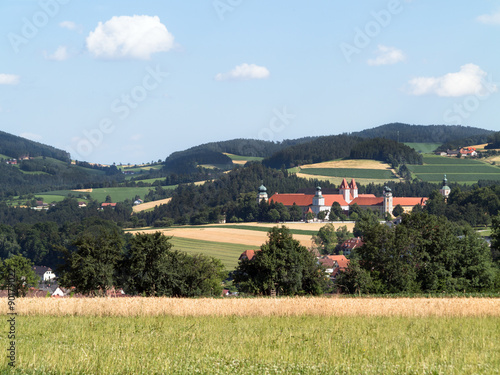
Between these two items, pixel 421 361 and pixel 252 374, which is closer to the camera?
pixel 252 374

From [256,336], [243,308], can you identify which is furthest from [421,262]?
[256,336]

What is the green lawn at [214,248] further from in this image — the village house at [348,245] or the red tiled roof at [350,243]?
the red tiled roof at [350,243]

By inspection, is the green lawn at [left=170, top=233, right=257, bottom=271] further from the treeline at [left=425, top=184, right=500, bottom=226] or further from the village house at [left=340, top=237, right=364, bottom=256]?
the treeline at [left=425, top=184, right=500, bottom=226]

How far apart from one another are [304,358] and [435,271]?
38.7 m

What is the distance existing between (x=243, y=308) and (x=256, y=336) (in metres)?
8.87

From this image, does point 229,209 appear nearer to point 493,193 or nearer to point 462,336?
point 493,193

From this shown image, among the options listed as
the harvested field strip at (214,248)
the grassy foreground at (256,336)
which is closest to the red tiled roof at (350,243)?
the harvested field strip at (214,248)

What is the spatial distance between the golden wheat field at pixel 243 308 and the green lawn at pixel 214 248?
268 ft

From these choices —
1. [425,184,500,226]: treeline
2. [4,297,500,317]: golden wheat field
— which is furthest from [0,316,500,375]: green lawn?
[425,184,500,226]: treeline

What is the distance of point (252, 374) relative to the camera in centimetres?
1522

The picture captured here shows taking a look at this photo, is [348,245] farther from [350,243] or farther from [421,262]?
[421,262]

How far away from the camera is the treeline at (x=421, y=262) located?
170 ft

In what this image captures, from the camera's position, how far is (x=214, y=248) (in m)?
132

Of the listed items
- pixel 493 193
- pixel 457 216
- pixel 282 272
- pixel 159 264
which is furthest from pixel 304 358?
pixel 493 193
